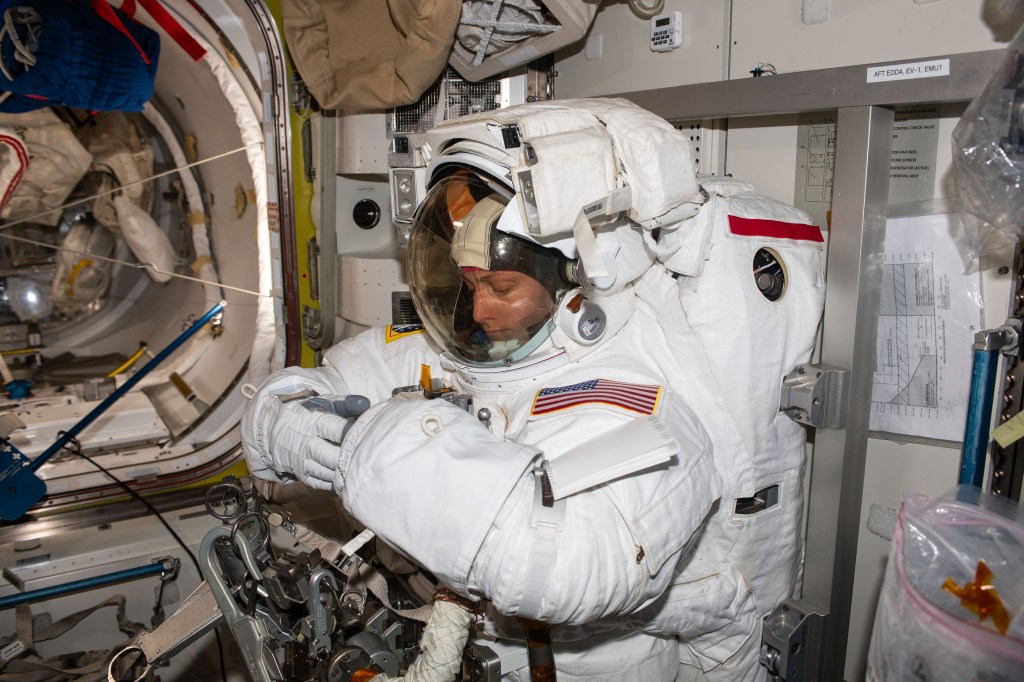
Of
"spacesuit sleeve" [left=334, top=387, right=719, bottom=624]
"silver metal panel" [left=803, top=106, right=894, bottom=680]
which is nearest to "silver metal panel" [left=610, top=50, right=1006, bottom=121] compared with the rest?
"silver metal panel" [left=803, top=106, right=894, bottom=680]

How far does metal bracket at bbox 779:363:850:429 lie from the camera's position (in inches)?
60.6

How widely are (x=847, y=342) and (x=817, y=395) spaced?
0.14 metres

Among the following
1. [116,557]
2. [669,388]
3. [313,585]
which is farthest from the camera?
A: [116,557]

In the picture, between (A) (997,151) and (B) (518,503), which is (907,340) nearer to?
(A) (997,151)

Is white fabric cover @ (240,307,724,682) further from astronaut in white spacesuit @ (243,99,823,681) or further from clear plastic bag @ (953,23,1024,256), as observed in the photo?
clear plastic bag @ (953,23,1024,256)

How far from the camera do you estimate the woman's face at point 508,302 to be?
4.91ft

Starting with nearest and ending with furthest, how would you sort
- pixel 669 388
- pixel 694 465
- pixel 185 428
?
pixel 694 465
pixel 669 388
pixel 185 428

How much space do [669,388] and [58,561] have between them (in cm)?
244

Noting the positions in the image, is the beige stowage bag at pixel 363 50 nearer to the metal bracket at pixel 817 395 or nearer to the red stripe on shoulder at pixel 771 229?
the red stripe on shoulder at pixel 771 229

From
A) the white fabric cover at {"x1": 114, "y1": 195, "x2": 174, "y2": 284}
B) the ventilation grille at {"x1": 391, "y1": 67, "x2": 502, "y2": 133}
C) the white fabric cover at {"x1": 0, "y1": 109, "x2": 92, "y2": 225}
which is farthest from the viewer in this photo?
the white fabric cover at {"x1": 114, "y1": 195, "x2": 174, "y2": 284}

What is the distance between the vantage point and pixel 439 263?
158cm

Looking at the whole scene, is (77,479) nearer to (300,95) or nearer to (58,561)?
(58,561)

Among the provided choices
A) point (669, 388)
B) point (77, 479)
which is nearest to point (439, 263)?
point (669, 388)

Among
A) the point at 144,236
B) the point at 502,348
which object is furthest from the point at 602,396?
the point at 144,236
